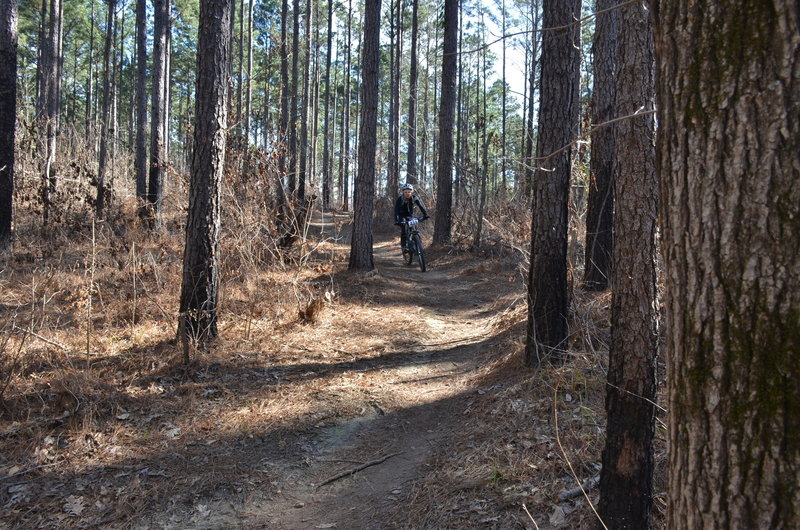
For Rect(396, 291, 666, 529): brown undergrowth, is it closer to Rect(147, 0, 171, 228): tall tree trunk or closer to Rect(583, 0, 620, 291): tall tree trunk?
Rect(583, 0, 620, 291): tall tree trunk

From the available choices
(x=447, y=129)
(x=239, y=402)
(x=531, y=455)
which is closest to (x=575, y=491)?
(x=531, y=455)

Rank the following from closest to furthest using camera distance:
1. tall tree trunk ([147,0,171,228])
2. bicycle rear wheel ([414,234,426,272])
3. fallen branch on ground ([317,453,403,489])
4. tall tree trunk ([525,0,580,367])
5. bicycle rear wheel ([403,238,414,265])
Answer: fallen branch on ground ([317,453,403,489]), tall tree trunk ([525,0,580,367]), bicycle rear wheel ([414,234,426,272]), bicycle rear wheel ([403,238,414,265]), tall tree trunk ([147,0,171,228])

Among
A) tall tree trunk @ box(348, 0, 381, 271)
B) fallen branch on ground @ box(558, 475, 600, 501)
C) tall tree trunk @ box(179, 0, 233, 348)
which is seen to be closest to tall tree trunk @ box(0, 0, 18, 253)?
tall tree trunk @ box(179, 0, 233, 348)

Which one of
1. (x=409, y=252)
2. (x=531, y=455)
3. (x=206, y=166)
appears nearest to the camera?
(x=531, y=455)

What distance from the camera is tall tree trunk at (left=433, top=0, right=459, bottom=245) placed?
1370 cm

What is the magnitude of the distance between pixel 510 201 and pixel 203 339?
8884 millimetres

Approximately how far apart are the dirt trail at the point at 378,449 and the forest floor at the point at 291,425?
2cm

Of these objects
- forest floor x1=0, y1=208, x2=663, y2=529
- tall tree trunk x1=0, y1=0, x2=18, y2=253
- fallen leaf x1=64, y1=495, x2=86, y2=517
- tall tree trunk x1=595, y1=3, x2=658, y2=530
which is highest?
tall tree trunk x1=0, y1=0, x2=18, y2=253

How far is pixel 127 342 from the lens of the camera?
598 centimetres

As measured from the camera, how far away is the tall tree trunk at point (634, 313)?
9.93ft

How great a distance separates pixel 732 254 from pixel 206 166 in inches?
218

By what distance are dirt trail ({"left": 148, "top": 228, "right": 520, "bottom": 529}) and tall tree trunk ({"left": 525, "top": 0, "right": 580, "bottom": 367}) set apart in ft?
3.31

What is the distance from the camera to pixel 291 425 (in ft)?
15.8

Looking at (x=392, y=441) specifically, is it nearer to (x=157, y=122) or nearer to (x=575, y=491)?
(x=575, y=491)
